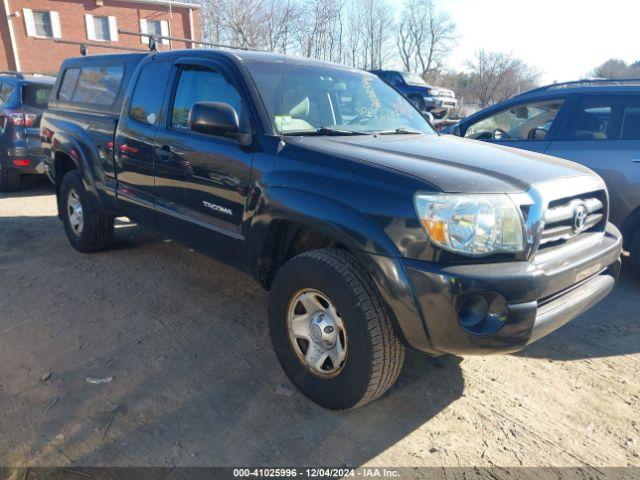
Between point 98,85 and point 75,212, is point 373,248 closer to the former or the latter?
point 98,85

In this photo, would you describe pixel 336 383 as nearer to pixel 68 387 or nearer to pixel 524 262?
pixel 524 262

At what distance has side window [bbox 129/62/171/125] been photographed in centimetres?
373

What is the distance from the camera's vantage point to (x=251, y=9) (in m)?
29.9

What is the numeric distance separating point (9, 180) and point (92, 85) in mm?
4025

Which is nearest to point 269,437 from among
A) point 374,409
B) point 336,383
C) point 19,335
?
point 336,383

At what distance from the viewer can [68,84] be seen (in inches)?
203

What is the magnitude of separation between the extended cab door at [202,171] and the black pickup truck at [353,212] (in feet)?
0.04

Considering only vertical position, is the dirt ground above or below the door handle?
below

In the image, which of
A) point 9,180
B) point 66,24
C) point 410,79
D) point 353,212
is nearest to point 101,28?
point 66,24

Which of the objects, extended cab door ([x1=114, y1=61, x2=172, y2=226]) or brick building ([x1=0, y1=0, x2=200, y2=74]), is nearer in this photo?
extended cab door ([x1=114, y1=61, x2=172, y2=226])

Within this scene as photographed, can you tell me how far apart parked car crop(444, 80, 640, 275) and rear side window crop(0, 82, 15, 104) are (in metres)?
7.00

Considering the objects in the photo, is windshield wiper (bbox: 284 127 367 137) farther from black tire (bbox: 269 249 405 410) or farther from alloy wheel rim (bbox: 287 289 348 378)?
alloy wheel rim (bbox: 287 289 348 378)

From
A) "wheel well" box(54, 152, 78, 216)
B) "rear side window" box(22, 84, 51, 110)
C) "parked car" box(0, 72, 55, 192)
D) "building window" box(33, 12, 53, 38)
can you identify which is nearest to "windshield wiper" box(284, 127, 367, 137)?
"wheel well" box(54, 152, 78, 216)

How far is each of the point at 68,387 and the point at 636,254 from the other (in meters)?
4.47
